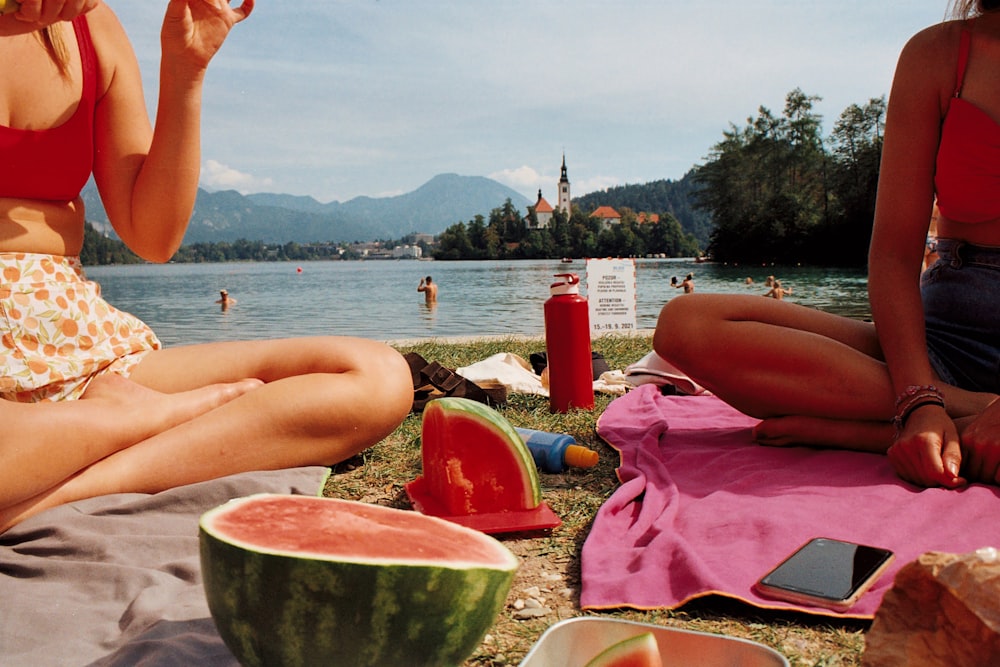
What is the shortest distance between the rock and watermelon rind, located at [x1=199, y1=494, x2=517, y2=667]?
0.51m

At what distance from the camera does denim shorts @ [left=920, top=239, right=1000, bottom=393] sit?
2547mm

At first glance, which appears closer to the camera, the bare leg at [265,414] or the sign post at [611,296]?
the bare leg at [265,414]

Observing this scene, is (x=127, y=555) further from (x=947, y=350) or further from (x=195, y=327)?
(x=195, y=327)

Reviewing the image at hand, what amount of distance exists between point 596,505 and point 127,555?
1.26 metres

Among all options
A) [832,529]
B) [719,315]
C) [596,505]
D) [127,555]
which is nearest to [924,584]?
[832,529]

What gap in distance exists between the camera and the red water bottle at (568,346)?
11.1 feet

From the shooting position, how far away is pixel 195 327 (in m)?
18.6

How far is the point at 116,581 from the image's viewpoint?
1.71 metres

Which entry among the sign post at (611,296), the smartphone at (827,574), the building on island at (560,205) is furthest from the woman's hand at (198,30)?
the building on island at (560,205)

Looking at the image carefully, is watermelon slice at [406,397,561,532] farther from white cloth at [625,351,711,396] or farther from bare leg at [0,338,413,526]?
white cloth at [625,351,711,396]

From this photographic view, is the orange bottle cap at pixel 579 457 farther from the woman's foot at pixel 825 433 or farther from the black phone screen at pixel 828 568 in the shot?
the black phone screen at pixel 828 568

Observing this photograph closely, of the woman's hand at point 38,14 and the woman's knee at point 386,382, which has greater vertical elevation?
the woman's hand at point 38,14

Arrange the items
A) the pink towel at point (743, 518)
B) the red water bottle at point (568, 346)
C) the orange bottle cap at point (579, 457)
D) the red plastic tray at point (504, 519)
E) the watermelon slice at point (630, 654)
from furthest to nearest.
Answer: the red water bottle at point (568, 346)
the orange bottle cap at point (579, 457)
the red plastic tray at point (504, 519)
the pink towel at point (743, 518)
the watermelon slice at point (630, 654)

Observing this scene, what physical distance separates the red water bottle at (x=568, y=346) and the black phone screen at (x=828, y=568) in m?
1.69
